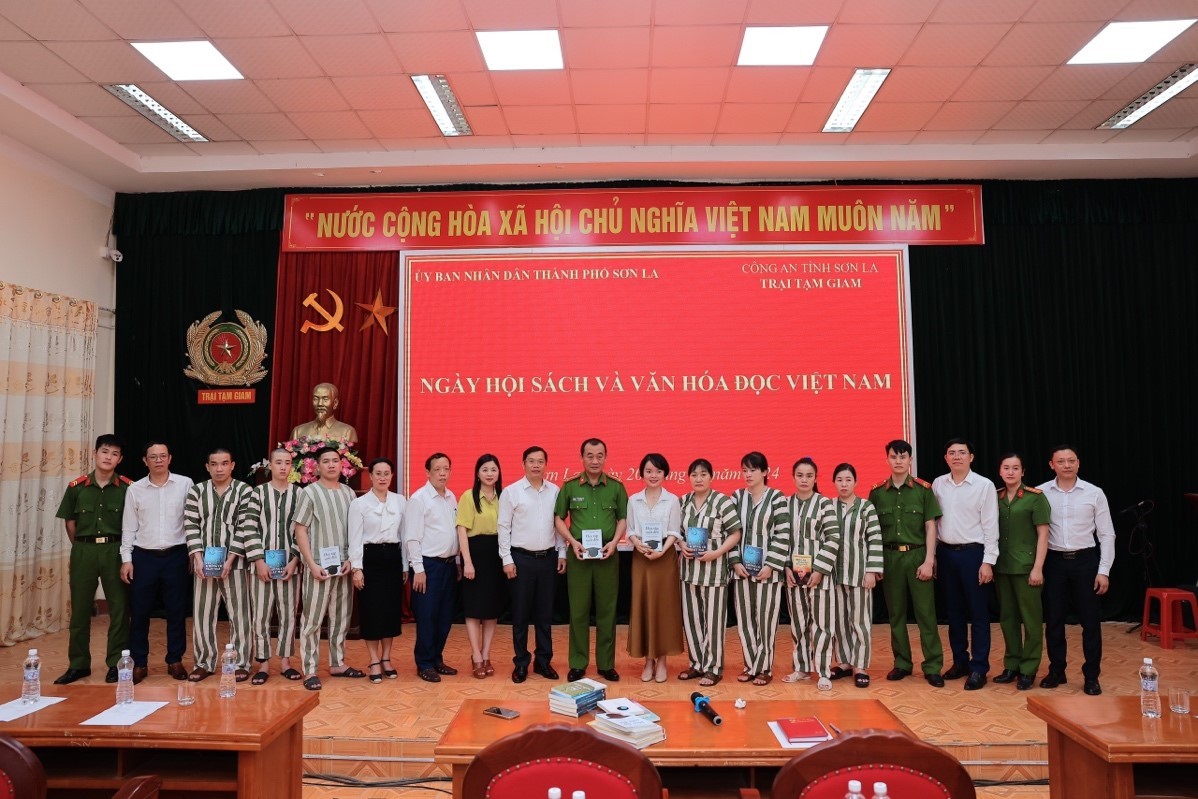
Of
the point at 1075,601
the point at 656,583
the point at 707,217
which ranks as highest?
the point at 707,217

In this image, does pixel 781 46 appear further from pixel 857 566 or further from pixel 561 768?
pixel 561 768

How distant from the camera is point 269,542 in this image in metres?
4.84

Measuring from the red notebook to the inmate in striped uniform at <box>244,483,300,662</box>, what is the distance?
10.9 feet

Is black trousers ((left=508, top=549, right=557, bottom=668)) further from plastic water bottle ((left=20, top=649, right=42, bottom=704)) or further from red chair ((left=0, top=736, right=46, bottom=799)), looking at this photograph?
red chair ((left=0, top=736, right=46, bottom=799))

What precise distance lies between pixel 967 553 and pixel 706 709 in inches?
108

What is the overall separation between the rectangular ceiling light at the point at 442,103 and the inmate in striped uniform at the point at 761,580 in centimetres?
325

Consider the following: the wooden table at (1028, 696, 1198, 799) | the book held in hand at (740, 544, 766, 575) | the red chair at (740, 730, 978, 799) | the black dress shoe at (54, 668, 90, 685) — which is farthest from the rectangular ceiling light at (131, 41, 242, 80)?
the wooden table at (1028, 696, 1198, 799)

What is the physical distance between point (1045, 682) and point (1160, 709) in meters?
2.27

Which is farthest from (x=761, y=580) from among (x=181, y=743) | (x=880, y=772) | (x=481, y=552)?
(x=181, y=743)

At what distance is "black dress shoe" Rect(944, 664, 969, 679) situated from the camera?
4.84 m

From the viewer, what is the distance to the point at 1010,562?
4.71 m

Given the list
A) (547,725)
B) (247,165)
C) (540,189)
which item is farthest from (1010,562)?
(247,165)

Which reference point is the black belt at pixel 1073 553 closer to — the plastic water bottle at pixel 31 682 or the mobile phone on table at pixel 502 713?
the mobile phone on table at pixel 502 713

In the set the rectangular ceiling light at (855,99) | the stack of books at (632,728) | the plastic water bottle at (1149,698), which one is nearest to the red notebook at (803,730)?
the stack of books at (632,728)
